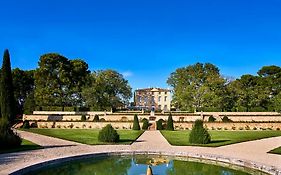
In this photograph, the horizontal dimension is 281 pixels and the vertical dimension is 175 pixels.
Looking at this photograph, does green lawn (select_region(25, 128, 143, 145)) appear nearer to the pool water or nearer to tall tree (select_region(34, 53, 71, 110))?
the pool water

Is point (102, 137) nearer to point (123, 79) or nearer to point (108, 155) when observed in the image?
point (108, 155)

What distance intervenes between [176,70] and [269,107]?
1994 cm

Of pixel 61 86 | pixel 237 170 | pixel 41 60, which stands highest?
pixel 41 60

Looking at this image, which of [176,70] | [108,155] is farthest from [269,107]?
[108,155]

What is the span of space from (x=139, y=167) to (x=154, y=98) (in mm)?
80095

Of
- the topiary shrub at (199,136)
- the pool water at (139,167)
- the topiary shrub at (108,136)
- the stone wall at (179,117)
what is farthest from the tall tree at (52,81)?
the pool water at (139,167)

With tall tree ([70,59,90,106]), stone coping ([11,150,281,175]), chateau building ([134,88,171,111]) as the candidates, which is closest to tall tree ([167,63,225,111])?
tall tree ([70,59,90,106])

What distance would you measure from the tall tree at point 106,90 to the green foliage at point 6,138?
35522 millimetres

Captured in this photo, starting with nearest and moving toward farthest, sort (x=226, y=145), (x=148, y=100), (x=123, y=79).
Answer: (x=226, y=145) < (x=123, y=79) < (x=148, y=100)

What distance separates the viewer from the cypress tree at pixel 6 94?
32.6m

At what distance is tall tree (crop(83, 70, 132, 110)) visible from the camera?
Result: 5312 centimetres

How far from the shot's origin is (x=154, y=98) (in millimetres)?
92750

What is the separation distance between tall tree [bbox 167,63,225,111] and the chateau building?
102 ft

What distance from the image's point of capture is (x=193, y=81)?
56.1 meters
